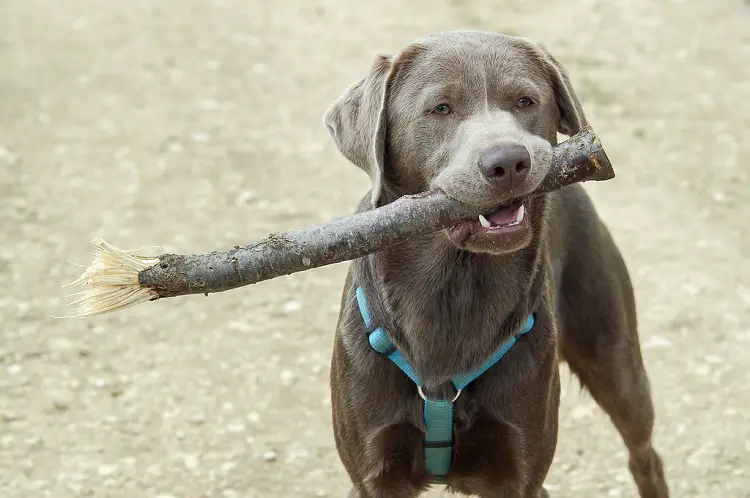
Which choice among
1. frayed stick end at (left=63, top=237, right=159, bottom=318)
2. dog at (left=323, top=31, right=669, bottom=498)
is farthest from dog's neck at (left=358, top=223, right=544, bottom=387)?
frayed stick end at (left=63, top=237, right=159, bottom=318)

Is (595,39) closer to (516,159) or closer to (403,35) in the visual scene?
(403,35)

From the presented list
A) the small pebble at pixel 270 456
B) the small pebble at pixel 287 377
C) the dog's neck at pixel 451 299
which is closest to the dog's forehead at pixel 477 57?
the dog's neck at pixel 451 299

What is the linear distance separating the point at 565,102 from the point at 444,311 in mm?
838

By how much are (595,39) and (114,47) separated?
4.62 m

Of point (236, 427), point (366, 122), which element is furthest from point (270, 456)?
point (366, 122)

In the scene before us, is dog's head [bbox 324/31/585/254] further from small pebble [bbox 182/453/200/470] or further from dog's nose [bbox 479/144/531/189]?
small pebble [bbox 182/453/200/470]

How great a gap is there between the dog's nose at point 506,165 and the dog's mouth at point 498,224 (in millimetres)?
168

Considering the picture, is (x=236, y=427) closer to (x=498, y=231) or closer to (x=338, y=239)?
(x=338, y=239)

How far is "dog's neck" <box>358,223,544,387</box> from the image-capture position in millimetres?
3545

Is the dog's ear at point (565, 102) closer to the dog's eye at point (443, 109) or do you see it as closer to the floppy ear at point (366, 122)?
the dog's eye at point (443, 109)

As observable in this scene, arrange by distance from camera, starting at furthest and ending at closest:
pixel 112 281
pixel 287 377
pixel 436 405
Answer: pixel 287 377, pixel 436 405, pixel 112 281

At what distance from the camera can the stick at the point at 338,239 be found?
122 inches

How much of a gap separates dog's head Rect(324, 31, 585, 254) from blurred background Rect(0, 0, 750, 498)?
186 cm

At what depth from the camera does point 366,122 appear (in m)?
3.58
